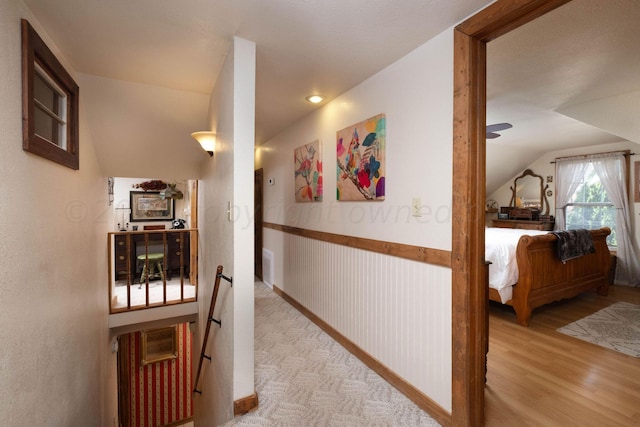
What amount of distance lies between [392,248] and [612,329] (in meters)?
2.87

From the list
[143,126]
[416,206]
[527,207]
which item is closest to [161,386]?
[143,126]

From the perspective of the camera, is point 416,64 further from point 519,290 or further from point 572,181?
point 572,181

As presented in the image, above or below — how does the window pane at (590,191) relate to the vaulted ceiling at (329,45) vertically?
below

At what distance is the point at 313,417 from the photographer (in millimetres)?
1744

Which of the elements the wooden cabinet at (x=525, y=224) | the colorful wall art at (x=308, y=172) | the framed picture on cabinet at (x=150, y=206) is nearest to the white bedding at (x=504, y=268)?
the colorful wall art at (x=308, y=172)

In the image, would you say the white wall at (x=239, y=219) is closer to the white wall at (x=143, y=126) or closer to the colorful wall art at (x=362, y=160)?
the colorful wall art at (x=362, y=160)

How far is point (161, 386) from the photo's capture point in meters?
4.89

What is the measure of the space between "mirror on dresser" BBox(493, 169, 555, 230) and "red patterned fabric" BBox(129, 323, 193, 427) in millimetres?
6765

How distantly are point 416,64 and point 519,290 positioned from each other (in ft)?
8.88

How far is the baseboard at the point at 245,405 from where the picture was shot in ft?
5.86

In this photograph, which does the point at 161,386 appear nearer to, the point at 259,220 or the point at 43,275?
the point at 259,220

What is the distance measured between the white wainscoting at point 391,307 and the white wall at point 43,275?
6.73 ft

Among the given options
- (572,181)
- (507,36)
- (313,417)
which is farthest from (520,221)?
(313,417)

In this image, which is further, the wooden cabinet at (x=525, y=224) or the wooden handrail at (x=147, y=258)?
the wooden cabinet at (x=525, y=224)
